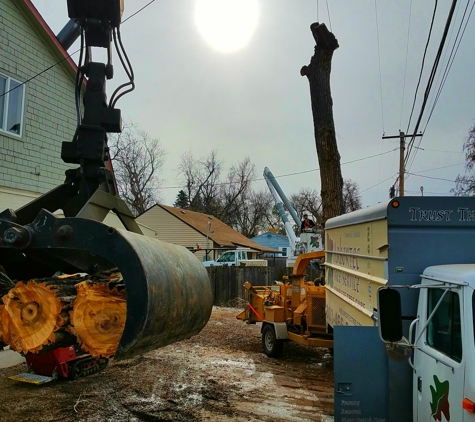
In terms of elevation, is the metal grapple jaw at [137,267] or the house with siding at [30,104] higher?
the house with siding at [30,104]

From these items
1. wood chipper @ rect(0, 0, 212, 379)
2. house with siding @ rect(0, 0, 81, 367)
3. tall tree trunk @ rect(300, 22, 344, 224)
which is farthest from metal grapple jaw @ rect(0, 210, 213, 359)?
tall tree trunk @ rect(300, 22, 344, 224)

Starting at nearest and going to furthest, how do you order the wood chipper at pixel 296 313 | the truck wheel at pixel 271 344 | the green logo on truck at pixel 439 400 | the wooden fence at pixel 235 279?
the green logo on truck at pixel 439 400 → the wood chipper at pixel 296 313 → the truck wheel at pixel 271 344 → the wooden fence at pixel 235 279

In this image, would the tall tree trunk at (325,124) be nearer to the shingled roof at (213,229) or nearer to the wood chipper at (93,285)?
the wood chipper at (93,285)

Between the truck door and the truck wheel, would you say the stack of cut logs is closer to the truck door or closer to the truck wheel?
the truck door

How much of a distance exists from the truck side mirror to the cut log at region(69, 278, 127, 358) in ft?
6.41

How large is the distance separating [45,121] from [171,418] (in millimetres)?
7303

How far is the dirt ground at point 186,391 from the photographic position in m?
6.12

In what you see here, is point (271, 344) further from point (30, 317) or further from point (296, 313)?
point (30, 317)

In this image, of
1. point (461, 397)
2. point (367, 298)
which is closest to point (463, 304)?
point (461, 397)

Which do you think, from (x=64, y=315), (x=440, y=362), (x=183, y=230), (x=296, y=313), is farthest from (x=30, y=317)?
(x=183, y=230)

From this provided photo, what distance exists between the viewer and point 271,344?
10.2 metres

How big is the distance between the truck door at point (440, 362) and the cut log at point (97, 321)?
7.02 feet

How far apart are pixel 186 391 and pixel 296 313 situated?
3.38 metres

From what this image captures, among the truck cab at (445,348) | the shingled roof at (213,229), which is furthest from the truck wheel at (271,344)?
the shingled roof at (213,229)
